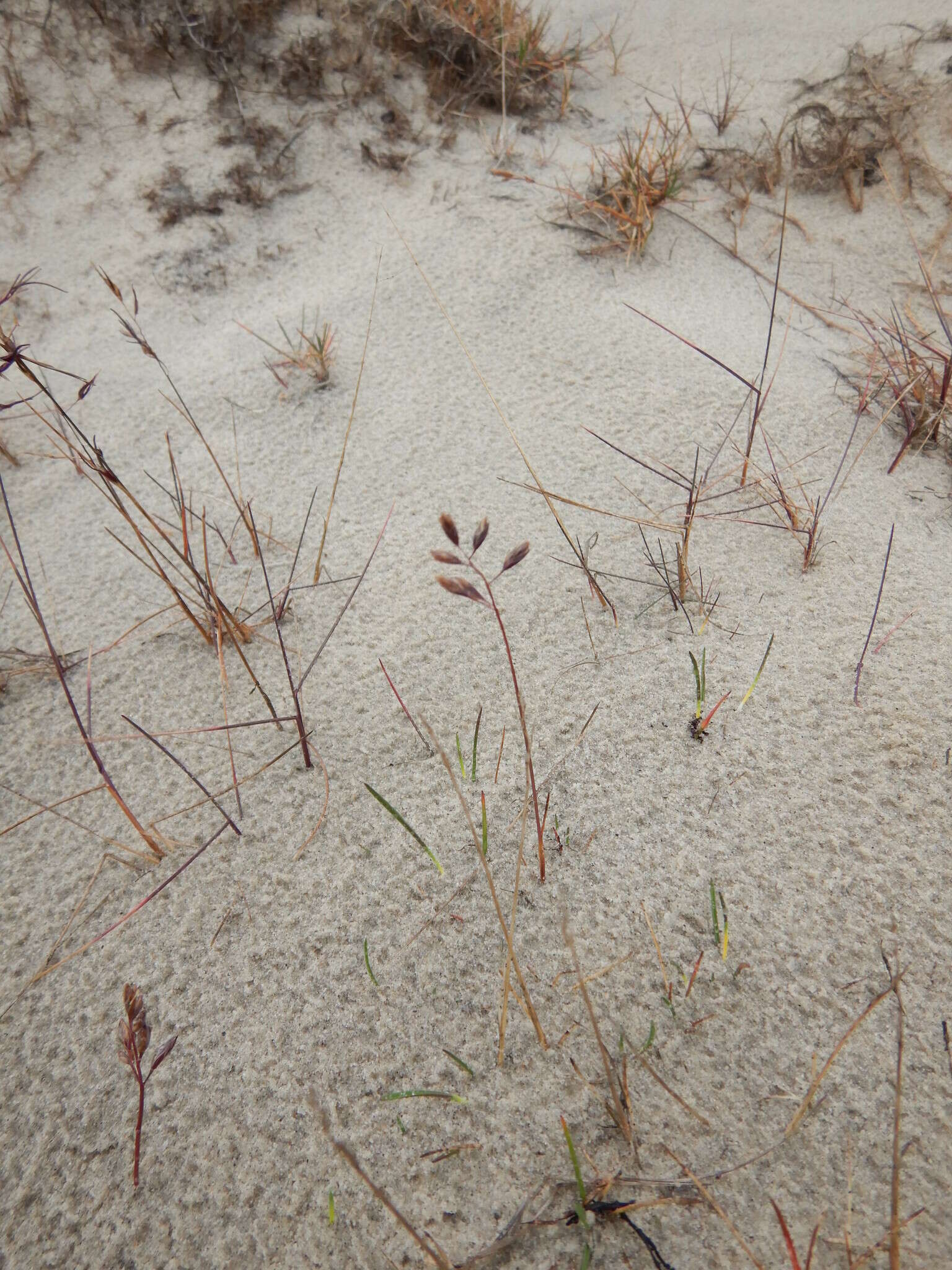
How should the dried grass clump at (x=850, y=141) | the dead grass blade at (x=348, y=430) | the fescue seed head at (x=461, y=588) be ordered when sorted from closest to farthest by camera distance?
the fescue seed head at (x=461, y=588), the dead grass blade at (x=348, y=430), the dried grass clump at (x=850, y=141)

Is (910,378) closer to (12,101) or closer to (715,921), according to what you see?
(715,921)

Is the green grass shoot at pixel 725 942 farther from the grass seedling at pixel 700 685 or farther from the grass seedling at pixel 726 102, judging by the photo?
the grass seedling at pixel 726 102

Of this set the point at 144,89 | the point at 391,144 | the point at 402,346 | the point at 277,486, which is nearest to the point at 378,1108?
the point at 277,486

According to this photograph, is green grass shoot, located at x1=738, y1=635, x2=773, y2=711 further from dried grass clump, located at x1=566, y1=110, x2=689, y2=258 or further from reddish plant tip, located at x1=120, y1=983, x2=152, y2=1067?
dried grass clump, located at x1=566, y1=110, x2=689, y2=258

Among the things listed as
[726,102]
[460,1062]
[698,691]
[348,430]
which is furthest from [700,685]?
[726,102]

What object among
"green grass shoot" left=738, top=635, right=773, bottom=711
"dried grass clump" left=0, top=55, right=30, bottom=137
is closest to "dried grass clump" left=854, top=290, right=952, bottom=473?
"green grass shoot" left=738, top=635, right=773, bottom=711

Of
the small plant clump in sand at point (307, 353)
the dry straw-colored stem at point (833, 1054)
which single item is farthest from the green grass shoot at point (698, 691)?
the small plant clump in sand at point (307, 353)

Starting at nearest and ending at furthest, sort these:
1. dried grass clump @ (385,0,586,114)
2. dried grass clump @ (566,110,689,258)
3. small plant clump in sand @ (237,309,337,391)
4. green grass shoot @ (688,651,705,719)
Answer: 1. green grass shoot @ (688,651,705,719)
2. small plant clump in sand @ (237,309,337,391)
3. dried grass clump @ (566,110,689,258)
4. dried grass clump @ (385,0,586,114)
